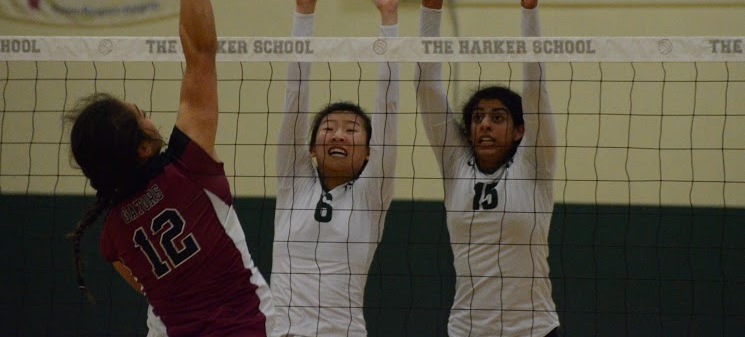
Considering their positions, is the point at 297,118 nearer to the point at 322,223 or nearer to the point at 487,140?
the point at 322,223

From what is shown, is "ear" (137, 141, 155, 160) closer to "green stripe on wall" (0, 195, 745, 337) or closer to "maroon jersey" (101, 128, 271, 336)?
"maroon jersey" (101, 128, 271, 336)

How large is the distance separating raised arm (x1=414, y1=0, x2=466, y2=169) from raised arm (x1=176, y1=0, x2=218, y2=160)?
6.01 ft

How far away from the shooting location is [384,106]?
178 inches

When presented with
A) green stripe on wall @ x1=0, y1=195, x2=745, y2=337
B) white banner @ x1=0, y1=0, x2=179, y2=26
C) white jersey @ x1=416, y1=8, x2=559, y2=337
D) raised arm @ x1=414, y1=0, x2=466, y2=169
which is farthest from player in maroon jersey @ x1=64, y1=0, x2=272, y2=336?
white banner @ x1=0, y1=0, x2=179, y2=26

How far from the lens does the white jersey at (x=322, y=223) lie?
4.35m

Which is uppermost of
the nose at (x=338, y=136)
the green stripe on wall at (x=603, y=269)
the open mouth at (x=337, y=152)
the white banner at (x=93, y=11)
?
the white banner at (x=93, y=11)

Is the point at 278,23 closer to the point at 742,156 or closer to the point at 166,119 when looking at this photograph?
the point at 166,119

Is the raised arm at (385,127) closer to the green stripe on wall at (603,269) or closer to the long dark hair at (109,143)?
the long dark hair at (109,143)

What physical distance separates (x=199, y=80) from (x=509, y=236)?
6.20 feet

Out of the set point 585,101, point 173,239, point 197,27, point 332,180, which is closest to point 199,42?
point 197,27

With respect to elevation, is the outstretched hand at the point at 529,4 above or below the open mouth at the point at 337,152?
above

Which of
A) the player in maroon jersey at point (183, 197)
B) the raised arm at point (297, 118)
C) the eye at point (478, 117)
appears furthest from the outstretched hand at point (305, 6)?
the player in maroon jersey at point (183, 197)

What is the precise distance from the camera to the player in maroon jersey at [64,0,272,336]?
2770mm

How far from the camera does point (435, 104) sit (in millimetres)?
4566
